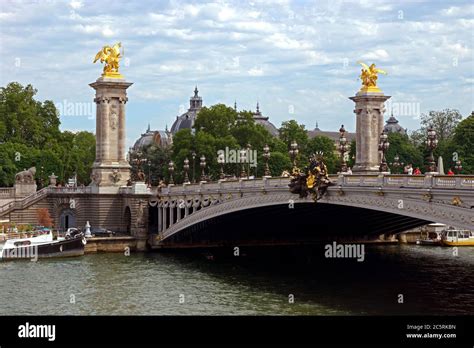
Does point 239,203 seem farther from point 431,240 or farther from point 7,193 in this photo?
point 7,193

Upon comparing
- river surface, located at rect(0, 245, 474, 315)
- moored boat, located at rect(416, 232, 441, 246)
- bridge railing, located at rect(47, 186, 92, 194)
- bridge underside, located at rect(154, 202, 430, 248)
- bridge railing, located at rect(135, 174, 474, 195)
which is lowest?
river surface, located at rect(0, 245, 474, 315)

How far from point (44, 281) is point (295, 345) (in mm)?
21021

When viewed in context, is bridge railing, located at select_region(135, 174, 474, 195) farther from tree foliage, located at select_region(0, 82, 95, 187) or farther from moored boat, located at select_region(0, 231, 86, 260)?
tree foliage, located at select_region(0, 82, 95, 187)

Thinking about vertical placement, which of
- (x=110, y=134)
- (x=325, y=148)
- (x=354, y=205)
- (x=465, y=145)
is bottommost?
(x=354, y=205)

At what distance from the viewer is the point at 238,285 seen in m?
44.6

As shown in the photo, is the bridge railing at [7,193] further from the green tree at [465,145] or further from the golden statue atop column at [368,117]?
the green tree at [465,145]

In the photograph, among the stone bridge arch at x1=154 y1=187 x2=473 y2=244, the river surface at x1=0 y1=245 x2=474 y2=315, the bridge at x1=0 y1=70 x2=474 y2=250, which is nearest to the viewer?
the stone bridge arch at x1=154 y1=187 x2=473 y2=244

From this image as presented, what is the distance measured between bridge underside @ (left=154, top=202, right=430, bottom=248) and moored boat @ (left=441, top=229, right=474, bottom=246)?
472 centimetres

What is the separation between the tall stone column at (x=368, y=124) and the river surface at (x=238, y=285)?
1501 centimetres

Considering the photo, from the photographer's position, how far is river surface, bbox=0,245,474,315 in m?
37.9

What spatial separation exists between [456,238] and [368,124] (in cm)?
1107

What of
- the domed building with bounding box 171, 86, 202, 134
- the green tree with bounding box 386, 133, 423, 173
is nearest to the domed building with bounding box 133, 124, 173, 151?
the domed building with bounding box 171, 86, 202, 134

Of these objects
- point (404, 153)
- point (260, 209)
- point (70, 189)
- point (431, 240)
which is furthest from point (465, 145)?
point (260, 209)

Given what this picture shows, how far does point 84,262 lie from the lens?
2167 inches
